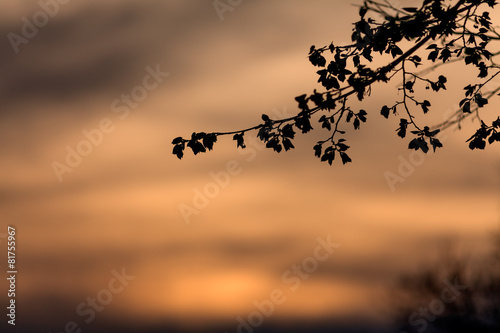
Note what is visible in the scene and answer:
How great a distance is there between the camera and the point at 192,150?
40.2ft

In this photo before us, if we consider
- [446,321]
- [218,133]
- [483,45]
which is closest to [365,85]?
[218,133]

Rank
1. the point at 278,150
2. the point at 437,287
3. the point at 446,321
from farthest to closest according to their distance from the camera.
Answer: the point at 437,287 → the point at 446,321 → the point at 278,150

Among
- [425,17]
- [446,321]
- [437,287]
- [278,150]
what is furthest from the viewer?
[437,287]

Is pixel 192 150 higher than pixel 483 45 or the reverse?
the reverse

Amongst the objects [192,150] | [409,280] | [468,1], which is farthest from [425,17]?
[409,280]

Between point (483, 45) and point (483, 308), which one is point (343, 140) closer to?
point (483, 45)

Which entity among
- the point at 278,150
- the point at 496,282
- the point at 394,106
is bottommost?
the point at 278,150

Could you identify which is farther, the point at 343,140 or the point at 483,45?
the point at 483,45

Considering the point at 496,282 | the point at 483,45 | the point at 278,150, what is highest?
the point at 496,282

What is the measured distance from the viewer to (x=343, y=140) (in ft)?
41.4

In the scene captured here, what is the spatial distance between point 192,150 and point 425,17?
4.25m

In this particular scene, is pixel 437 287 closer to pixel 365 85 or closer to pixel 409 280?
pixel 409 280

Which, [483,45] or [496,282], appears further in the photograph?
[496,282]

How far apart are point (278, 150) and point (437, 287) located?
68.9 feet
